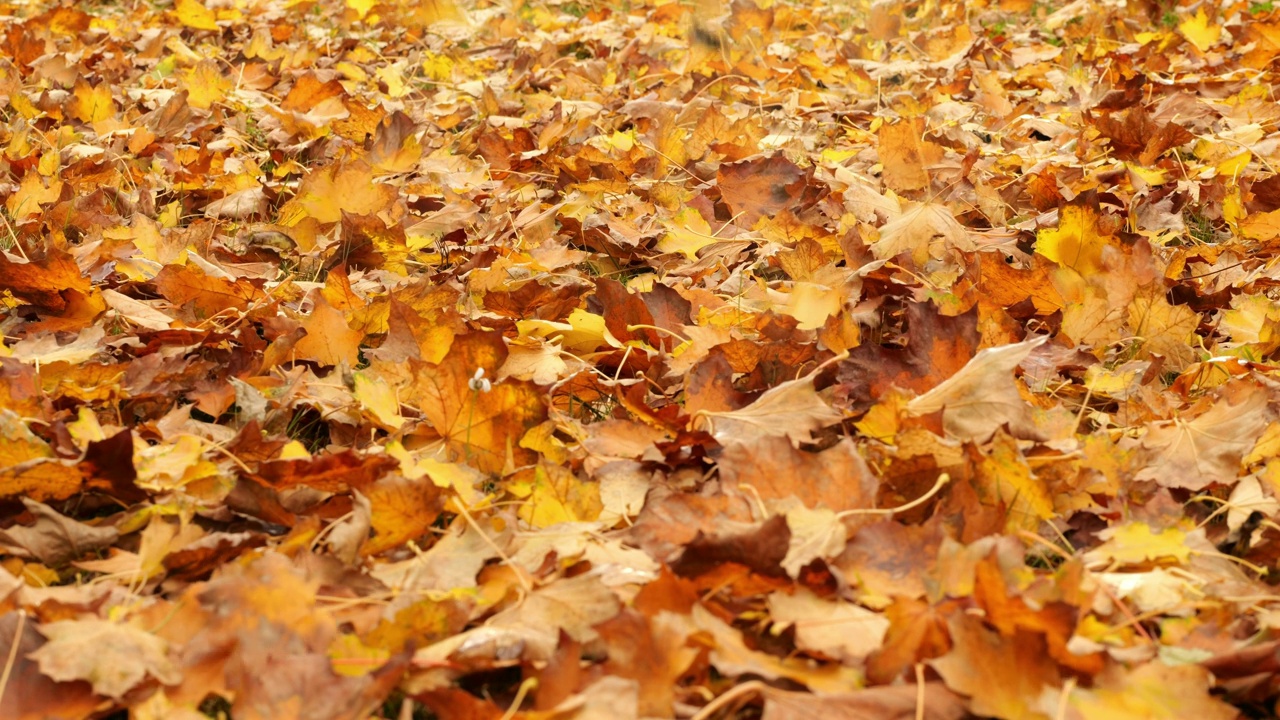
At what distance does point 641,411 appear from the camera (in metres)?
1.43

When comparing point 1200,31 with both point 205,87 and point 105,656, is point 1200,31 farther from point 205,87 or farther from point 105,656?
point 105,656

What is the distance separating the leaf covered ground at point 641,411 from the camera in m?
0.99

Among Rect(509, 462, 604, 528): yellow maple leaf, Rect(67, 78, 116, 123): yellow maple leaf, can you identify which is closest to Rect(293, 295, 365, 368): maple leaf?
Rect(509, 462, 604, 528): yellow maple leaf

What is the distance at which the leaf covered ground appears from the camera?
99 cm

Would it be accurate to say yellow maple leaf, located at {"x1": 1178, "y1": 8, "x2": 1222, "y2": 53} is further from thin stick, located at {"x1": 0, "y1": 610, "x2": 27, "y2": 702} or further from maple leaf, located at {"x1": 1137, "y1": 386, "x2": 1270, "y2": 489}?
thin stick, located at {"x1": 0, "y1": 610, "x2": 27, "y2": 702}

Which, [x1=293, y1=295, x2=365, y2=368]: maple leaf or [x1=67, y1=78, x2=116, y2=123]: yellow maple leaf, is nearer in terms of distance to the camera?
[x1=293, y1=295, x2=365, y2=368]: maple leaf

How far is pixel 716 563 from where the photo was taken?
3.54 feet

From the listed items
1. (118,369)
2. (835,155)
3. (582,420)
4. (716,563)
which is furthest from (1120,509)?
(835,155)

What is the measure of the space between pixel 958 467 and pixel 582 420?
1.75 feet

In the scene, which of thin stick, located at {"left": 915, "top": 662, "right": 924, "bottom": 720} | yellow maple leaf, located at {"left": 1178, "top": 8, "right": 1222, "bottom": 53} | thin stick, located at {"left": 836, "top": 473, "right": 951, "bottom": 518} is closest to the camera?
thin stick, located at {"left": 915, "top": 662, "right": 924, "bottom": 720}

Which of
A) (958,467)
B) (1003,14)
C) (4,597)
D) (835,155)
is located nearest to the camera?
(4,597)

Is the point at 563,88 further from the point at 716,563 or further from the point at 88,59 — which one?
the point at 716,563

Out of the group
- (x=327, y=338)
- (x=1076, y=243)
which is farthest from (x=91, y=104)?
(x=1076, y=243)

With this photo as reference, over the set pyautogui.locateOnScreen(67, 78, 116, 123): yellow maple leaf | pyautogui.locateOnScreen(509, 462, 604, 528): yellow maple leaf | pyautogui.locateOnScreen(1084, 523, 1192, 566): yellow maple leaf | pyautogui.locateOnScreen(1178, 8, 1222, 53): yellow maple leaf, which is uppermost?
pyautogui.locateOnScreen(67, 78, 116, 123): yellow maple leaf
